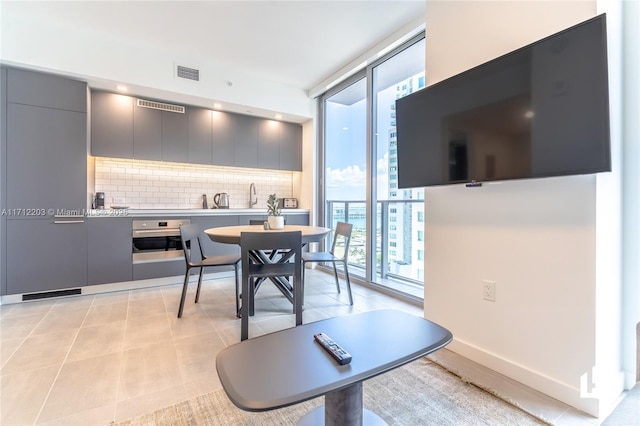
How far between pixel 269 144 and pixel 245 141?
39 centimetres

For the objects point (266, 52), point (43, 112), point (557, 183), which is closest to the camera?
point (557, 183)

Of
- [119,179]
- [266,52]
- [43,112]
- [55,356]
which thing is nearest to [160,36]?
[266,52]

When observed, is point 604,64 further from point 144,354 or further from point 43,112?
point 43,112

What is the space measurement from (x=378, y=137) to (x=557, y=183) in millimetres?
2343

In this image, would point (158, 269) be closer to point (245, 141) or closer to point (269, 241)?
point (245, 141)

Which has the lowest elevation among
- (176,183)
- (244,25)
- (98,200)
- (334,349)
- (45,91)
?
(334,349)

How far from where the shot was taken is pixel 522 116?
154cm

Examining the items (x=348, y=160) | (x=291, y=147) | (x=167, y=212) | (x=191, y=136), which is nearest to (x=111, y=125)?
(x=191, y=136)

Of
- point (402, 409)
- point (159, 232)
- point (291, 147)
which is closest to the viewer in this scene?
point (402, 409)

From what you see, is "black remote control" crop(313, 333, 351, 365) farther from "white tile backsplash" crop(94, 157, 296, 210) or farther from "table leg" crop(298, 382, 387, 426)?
"white tile backsplash" crop(94, 157, 296, 210)

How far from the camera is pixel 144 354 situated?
198cm

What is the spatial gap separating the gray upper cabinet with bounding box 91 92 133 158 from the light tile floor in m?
1.73

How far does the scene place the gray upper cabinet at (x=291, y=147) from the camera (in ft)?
15.9

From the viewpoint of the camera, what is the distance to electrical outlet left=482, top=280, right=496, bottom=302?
1.78m
